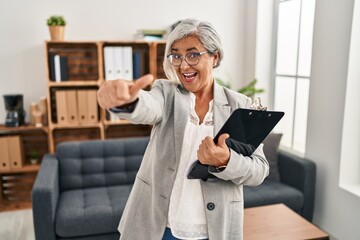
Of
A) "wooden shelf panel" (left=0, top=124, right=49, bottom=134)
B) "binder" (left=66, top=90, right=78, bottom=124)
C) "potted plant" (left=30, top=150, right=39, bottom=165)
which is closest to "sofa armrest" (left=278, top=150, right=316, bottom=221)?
"binder" (left=66, top=90, right=78, bottom=124)

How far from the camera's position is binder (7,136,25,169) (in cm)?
339

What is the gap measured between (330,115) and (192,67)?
207 cm

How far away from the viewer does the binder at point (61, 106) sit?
3.41 m

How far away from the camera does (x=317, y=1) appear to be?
9.57ft

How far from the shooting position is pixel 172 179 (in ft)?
3.68

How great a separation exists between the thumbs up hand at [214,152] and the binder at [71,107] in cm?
271

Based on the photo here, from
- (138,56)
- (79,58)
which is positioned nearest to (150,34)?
(138,56)

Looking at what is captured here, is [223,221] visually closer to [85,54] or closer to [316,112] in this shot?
[316,112]

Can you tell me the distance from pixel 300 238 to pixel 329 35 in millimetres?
1672

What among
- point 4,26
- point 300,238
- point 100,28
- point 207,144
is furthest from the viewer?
point 100,28

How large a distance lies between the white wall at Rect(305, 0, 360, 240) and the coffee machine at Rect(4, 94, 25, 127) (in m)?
2.88

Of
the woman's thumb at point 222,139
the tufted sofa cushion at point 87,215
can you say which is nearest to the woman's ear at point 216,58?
the woman's thumb at point 222,139

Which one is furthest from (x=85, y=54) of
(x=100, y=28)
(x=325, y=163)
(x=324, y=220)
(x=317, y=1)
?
(x=324, y=220)

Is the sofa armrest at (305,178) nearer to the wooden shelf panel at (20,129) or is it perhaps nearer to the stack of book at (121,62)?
the stack of book at (121,62)
